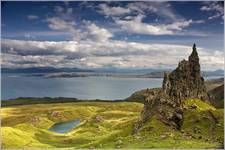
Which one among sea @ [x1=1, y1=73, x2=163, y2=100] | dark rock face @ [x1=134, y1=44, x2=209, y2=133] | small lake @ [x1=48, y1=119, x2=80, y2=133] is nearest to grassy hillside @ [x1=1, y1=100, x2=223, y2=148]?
dark rock face @ [x1=134, y1=44, x2=209, y2=133]

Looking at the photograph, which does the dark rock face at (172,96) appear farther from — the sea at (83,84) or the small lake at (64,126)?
the small lake at (64,126)

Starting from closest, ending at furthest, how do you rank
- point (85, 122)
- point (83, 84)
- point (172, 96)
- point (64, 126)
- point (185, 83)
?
point (172, 96) < point (185, 83) < point (83, 84) < point (85, 122) < point (64, 126)

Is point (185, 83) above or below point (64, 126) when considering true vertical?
above

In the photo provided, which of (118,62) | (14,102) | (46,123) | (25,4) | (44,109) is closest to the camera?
(25,4)

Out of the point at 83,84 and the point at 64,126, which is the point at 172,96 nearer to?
the point at 83,84

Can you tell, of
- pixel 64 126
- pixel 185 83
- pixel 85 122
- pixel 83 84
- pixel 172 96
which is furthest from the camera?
pixel 64 126

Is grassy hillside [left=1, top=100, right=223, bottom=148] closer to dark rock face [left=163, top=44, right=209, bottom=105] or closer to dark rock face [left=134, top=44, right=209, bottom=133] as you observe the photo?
dark rock face [left=134, top=44, right=209, bottom=133]

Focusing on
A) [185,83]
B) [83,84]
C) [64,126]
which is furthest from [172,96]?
[64,126]

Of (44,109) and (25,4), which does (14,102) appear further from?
(25,4)

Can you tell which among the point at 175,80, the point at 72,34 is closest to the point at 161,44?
the point at 72,34

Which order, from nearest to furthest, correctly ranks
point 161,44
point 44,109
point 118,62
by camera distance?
point 161,44 → point 118,62 → point 44,109
